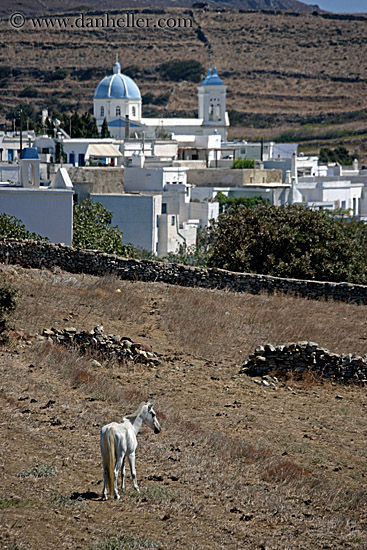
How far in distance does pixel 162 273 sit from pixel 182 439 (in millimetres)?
11016

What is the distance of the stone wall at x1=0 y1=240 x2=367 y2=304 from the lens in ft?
64.6

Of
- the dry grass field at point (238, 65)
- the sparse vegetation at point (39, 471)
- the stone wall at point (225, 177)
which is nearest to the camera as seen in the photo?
the sparse vegetation at point (39, 471)

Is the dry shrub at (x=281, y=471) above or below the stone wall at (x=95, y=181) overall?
below

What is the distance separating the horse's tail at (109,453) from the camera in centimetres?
678

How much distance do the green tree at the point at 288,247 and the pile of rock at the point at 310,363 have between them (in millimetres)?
9894

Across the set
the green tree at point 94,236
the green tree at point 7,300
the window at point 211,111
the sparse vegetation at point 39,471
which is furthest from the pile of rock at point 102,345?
the window at point 211,111

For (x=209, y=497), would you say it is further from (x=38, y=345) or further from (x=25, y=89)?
(x=25, y=89)

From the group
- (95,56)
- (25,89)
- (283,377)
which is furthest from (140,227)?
(95,56)

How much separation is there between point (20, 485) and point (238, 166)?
156 feet

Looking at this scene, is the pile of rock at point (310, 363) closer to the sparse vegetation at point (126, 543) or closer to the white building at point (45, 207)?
the sparse vegetation at point (126, 543)

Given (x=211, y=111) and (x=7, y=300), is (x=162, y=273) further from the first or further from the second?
(x=211, y=111)

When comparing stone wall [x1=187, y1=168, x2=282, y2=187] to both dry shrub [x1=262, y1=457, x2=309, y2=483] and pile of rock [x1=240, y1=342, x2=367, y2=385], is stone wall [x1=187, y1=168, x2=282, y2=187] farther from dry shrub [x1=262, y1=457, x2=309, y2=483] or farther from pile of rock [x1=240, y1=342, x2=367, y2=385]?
dry shrub [x1=262, y1=457, x2=309, y2=483]

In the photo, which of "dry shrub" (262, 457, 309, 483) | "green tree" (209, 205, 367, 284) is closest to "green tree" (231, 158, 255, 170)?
"green tree" (209, 205, 367, 284)

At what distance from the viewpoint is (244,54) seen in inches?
5625
